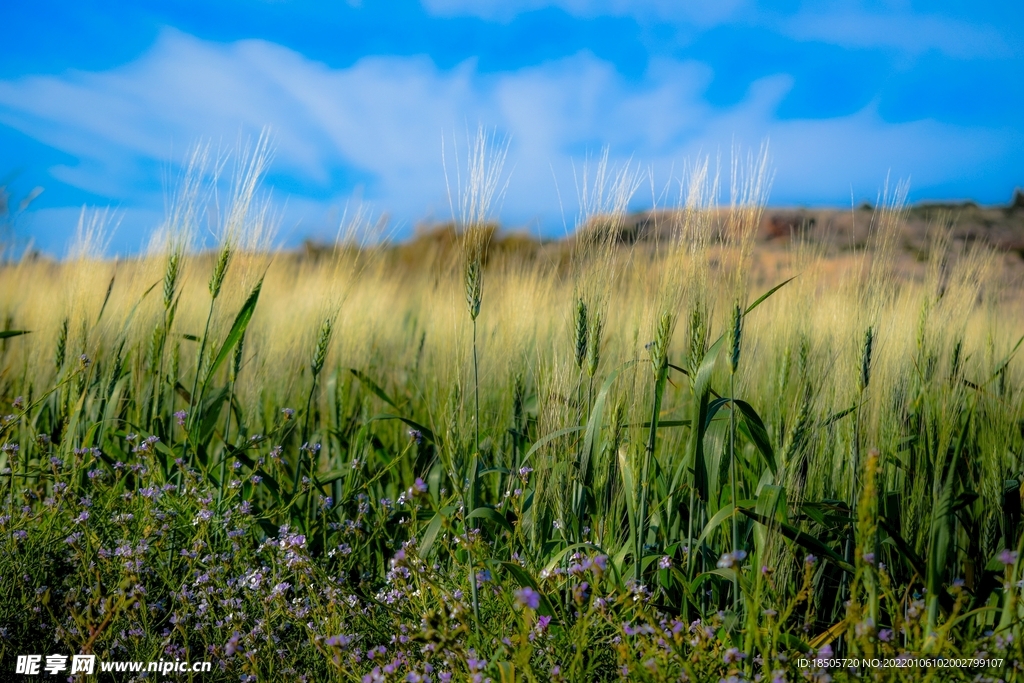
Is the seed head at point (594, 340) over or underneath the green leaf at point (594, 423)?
over

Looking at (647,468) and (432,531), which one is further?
(432,531)

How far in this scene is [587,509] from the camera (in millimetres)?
1923

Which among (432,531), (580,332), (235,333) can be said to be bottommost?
(432,531)

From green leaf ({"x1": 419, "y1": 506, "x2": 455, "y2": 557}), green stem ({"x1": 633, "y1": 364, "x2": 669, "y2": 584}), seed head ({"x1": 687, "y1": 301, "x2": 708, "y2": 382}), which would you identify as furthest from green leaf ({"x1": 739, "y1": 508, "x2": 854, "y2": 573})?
green leaf ({"x1": 419, "y1": 506, "x2": 455, "y2": 557})

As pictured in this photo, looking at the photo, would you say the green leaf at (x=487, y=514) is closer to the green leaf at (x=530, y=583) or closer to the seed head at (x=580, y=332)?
the green leaf at (x=530, y=583)

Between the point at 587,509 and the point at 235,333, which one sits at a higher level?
the point at 235,333

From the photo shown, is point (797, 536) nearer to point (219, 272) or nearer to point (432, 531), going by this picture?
point (432, 531)

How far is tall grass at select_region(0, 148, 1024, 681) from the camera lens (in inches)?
58.0

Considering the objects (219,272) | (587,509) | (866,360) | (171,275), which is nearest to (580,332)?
(587,509)

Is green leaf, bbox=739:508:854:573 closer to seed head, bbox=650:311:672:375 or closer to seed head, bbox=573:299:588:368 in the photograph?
seed head, bbox=650:311:672:375

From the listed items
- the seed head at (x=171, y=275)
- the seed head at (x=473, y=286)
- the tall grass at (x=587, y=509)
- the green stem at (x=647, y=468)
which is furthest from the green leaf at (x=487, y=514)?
the seed head at (x=171, y=275)

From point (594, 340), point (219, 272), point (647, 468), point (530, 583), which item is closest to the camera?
point (530, 583)

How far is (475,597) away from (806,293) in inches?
71.0

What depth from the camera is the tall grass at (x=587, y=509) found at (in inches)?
58.0
